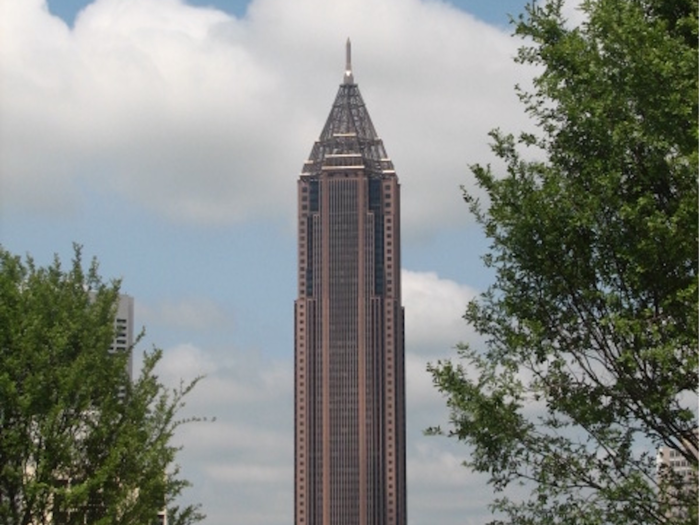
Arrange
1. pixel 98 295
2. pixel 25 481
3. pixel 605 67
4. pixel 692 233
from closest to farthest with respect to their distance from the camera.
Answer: pixel 692 233
pixel 605 67
pixel 25 481
pixel 98 295

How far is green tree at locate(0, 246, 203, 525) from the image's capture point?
31188mm

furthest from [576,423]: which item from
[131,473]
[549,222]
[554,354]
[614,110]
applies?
[131,473]

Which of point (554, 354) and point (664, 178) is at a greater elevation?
point (664, 178)

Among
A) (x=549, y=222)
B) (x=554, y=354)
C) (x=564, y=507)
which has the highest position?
(x=549, y=222)

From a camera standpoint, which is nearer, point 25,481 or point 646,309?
point 646,309

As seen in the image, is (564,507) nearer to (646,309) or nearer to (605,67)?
(646,309)

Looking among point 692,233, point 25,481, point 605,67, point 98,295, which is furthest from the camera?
point 98,295

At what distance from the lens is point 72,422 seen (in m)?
31.8

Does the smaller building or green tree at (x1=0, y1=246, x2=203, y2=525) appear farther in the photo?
green tree at (x1=0, y1=246, x2=203, y2=525)

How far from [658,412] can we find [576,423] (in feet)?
5.02

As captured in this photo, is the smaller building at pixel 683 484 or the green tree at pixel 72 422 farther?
the green tree at pixel 72 422

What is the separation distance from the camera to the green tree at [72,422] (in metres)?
31.2

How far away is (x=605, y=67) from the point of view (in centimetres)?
2655

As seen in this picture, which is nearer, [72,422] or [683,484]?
[683,484]
